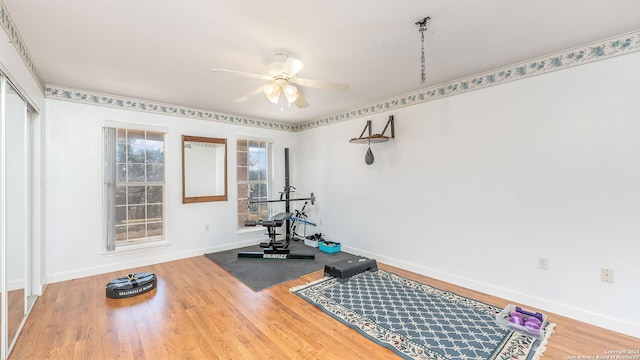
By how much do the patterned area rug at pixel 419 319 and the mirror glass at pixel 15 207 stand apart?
252cm

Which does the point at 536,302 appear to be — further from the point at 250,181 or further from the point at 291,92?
the point at 250,181

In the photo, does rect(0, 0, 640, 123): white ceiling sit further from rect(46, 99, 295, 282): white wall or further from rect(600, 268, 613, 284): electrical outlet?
rect(600, 268, 613, 284): electrical outlet

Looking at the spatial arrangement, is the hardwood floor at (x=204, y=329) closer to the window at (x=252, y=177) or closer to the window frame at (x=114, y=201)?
the window frame at (x=114, y=201)

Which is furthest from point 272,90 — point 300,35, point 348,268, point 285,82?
point 348,268

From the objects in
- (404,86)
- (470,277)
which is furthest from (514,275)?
(404,86)

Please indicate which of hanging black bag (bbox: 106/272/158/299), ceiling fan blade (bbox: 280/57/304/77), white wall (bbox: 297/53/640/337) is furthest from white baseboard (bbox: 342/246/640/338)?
hanging black bag (bbox: 106/272/158/299)

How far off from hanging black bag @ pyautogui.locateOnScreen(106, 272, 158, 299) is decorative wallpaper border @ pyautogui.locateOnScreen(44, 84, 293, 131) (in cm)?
248

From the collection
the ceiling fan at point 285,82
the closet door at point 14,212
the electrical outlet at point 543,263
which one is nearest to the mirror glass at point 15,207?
the closet door at point 14,212

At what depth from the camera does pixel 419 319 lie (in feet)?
8.51

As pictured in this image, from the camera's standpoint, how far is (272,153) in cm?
580

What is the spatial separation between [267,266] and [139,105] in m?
3.14

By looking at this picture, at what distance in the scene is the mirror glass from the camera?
2225 mm

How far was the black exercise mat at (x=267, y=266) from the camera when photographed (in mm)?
3598

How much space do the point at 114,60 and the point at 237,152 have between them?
8.76 ft
